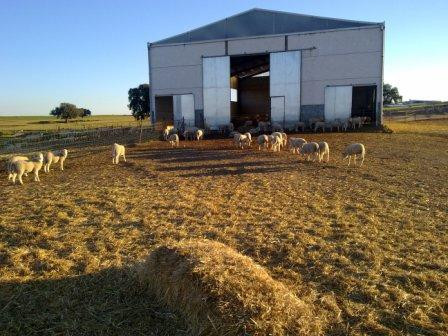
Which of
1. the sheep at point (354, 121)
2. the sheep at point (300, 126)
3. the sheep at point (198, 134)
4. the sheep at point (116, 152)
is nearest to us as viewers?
the sheep at point (116, 152)

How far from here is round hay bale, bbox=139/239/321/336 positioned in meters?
4.00

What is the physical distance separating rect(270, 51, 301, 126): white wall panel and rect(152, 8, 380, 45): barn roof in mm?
2027

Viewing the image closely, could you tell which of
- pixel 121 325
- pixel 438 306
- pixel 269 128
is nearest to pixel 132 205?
pixel 121 325

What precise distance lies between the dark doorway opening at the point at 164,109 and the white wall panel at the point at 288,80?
32.0 ft

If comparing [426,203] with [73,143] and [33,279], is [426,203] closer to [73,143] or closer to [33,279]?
[33,279]

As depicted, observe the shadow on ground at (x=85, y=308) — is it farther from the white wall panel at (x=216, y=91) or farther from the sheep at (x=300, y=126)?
the white wall panel at (x=216, y=91)

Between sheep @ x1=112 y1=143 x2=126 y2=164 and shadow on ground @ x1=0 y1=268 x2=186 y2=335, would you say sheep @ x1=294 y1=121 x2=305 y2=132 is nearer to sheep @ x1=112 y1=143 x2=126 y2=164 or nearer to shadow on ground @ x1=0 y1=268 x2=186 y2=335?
sheep @ x1=112 y1=143 x2=126 y2=164

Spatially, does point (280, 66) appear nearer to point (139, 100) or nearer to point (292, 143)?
point (292, 143)

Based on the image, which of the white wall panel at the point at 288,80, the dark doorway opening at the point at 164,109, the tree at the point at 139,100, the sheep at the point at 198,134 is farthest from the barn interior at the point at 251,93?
the tree at the point at 139,100

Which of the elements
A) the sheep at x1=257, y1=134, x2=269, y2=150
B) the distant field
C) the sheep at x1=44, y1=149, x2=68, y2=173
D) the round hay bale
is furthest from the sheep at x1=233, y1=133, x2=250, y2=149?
the distant field

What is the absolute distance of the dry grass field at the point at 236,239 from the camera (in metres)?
4.70

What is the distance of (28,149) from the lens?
84.2ft

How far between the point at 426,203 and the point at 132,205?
7.05 meters

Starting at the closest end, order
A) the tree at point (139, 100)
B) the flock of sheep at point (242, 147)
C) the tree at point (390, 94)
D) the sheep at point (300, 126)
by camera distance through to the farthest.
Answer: the flock of sheep at point (242, 147) → the sheep at point (300, 126) → the tree at point (139, 100) → the tree at point (390, 94)
